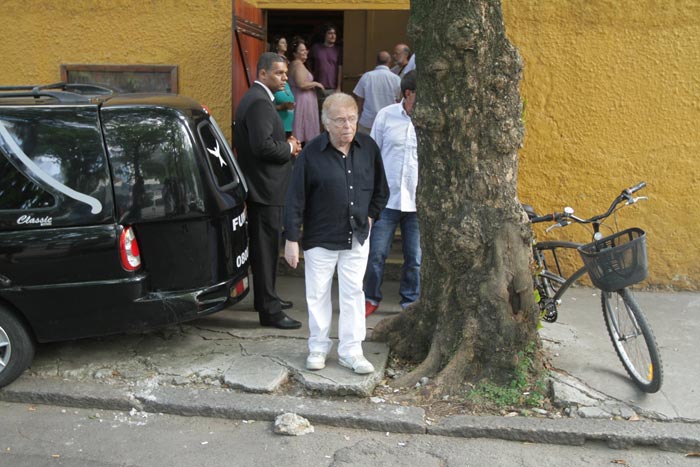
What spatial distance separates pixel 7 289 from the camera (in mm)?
4387

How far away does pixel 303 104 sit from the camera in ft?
26.2

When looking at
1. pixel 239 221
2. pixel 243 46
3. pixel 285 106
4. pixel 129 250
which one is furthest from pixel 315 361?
pixel 243 46

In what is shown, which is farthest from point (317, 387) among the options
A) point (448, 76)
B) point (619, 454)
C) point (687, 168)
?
point (687, 168)

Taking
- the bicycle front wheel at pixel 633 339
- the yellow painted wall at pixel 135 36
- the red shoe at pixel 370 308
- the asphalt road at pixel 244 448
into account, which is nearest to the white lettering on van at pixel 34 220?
the asphalt road at pixel 244 448

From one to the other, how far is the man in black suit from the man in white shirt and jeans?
0.72 metres

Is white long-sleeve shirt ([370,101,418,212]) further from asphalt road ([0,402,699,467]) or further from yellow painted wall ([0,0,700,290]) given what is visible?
asphalt road ([0,402,699,467])

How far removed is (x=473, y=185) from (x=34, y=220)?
2.67 meters

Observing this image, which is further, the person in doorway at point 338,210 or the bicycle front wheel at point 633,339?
the person in doorway at point 338,210

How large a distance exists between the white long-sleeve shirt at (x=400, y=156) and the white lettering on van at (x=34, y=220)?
98.2 inches

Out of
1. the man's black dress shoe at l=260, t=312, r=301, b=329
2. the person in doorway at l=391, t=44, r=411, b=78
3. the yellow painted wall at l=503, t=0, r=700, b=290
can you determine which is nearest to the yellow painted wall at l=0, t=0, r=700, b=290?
the yellow painted wall at l=503, t=0, r=700, b=290

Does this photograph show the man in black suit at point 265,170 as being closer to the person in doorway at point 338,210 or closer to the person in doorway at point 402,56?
the person in doorway at point 338,210

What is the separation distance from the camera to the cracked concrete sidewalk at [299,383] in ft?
13.5

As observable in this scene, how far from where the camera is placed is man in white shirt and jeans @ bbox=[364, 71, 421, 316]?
222 inches

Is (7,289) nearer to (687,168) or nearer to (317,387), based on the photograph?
(317,387)
